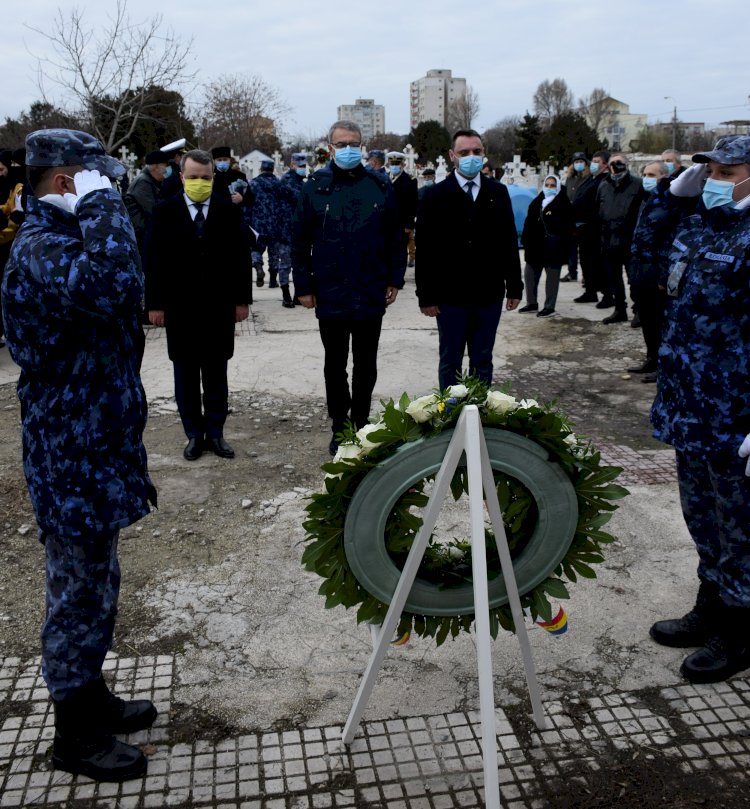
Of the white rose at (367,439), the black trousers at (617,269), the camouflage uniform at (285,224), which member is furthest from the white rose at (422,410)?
the camouflage uniform at (285,224)

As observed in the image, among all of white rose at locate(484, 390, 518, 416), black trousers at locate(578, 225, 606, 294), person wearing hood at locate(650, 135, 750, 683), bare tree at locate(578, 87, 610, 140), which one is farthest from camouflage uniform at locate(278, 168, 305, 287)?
bare tree at locate(578, 87, 610, 140)

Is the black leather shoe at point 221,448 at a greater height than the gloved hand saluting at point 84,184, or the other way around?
the gloved hand saluting at point 84,184

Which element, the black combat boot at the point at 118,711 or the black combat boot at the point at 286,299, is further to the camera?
the black combat boot at the point at 286,299

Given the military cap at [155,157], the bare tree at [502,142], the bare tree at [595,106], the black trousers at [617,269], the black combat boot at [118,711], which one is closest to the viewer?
the black combat boot at [118,711]

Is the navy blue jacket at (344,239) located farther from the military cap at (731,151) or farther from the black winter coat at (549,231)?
the black winter coat at (549,231)

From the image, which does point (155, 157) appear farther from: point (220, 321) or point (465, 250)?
point (465, 250)

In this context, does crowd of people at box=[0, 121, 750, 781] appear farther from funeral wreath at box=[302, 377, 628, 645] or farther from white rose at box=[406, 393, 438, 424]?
white rose at box=[406, 393, 438, 424]

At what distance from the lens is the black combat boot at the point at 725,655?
3.38 metres

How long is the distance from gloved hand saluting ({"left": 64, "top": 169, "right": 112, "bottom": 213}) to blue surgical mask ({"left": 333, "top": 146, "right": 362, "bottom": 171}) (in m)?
3.18

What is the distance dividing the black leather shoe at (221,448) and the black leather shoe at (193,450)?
0.09 meters

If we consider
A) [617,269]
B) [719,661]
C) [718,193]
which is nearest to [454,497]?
[719,661]

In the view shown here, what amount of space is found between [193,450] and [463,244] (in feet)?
7.88

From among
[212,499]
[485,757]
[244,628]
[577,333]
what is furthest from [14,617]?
[577,333]

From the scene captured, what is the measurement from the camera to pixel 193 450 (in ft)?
19.1
